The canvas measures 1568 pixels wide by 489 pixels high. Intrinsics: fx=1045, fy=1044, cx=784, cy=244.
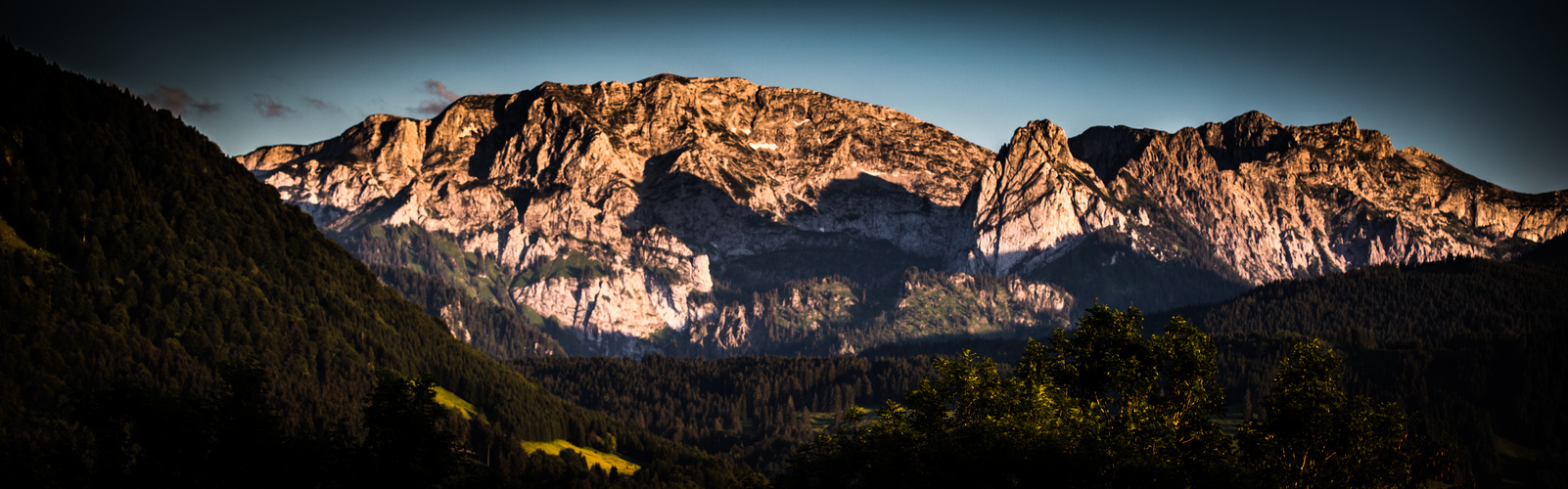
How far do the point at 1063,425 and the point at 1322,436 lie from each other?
11.9 metres

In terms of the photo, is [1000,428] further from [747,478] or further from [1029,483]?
[747,478]

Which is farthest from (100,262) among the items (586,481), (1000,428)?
(1000,428)

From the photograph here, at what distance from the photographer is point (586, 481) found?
189 metres

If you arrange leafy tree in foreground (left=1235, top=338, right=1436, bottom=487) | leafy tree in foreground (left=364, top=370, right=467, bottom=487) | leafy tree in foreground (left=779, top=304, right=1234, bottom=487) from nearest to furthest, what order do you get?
leafy tree in foreground (left=779, top=304, right=1234, bottom=487) → leafy tree in foreground (left=1235, top=338, right=1436, bottom=487) → leafy tree in foreground (left=364, top=370, right=467, bottom=487)

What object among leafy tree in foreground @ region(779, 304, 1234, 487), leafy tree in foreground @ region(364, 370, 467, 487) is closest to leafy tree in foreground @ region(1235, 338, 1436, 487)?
leafy tree in foreground @ region(779, 304, 1234, 487)

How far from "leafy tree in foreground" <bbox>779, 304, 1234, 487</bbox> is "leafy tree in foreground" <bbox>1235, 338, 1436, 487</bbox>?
100.0 inches

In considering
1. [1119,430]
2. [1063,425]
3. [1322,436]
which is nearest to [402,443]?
[1063,425]

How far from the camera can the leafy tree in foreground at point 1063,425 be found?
4375cm

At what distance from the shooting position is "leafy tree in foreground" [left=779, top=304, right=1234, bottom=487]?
4375 cm

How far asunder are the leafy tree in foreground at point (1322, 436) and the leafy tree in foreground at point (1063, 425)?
2.54 meters

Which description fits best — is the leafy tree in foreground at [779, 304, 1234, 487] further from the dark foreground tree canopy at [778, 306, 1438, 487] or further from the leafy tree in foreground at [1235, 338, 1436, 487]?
the leafy tree in foreground at [1235, 338, 1436, 487]

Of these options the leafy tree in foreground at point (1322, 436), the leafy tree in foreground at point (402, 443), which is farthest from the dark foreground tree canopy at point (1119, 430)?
the leafy tree in foreground at point (402, 443)

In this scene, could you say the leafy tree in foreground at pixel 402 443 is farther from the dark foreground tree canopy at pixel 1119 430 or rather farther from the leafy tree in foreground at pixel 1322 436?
the leafy tree in foreground at pixel 1322 436

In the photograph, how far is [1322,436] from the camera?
46938 mm
